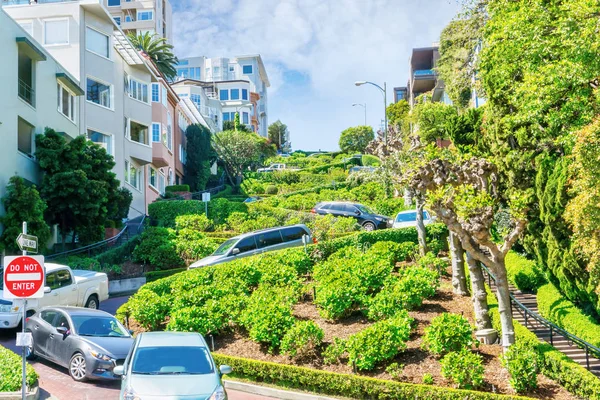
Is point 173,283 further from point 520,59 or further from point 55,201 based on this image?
point 520,59

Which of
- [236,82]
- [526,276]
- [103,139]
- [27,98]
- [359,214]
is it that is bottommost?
[526,276]

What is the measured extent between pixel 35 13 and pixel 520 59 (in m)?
24.8

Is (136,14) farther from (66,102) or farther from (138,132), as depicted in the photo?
(66,102)

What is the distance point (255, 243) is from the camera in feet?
84.6

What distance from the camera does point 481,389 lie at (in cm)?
1303

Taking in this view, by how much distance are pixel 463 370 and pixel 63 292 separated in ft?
37.3

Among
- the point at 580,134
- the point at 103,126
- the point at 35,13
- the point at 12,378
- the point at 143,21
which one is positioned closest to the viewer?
the point at 12,378

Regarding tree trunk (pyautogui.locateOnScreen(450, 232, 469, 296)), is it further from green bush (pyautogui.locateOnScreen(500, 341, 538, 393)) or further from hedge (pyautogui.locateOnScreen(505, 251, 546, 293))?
green bush (pyautogui.locateOnScreen(500, 341, 538, 393))

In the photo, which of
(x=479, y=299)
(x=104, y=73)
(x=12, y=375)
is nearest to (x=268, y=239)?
(x=479, y=299)

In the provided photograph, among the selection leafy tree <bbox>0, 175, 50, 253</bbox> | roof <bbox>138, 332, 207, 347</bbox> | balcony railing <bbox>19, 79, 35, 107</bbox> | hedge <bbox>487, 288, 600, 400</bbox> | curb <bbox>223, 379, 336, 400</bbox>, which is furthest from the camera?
balcony railing <bbox>19, 79, 35, 107</bbox>

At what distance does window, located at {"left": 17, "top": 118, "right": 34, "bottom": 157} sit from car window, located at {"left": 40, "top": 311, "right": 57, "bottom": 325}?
14.2 meters

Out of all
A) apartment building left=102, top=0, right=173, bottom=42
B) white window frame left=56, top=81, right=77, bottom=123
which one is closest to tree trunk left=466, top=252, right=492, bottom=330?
white window frame left=56, top=81, right=77, bottom=123

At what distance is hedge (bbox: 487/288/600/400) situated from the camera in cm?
1200

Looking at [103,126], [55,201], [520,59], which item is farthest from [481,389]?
[103,126]
